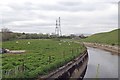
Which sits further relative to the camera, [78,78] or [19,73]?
[78,78]

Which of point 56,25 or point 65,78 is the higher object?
point 56,25

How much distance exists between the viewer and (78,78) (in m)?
30.1

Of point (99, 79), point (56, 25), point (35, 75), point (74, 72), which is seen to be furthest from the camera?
point (56, 25)

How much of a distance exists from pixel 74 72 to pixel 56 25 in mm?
113772

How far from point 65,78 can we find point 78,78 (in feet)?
14.5

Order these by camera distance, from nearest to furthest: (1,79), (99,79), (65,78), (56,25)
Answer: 1. (1,79)
2. (65,78)
3. (99,79)
4. (56,25)

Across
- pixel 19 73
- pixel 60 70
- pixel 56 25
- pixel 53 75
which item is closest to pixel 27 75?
pixel 19 73

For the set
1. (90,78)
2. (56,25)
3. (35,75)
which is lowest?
(90,78)

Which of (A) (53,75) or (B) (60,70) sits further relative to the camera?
(B) (60,70)

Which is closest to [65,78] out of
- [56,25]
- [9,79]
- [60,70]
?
[60,70]

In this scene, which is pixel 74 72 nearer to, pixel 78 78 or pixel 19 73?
pixel 78 78

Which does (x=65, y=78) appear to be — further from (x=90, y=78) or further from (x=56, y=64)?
(x=90, y=78)

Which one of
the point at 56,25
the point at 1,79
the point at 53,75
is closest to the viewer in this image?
the point at 1,79

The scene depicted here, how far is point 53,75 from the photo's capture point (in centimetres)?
2298
